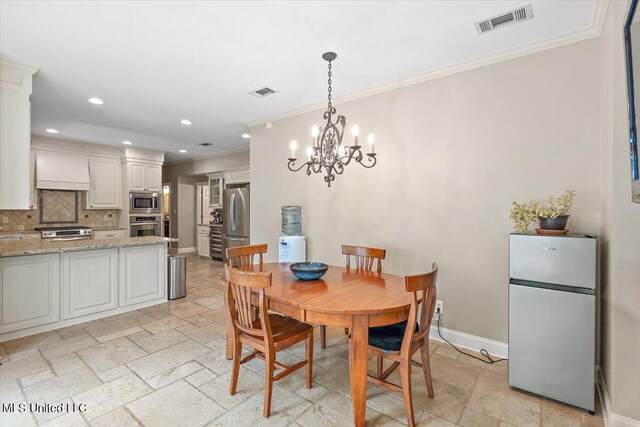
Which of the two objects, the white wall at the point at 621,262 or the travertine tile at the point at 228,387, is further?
the travertine tile at the point at 228,387

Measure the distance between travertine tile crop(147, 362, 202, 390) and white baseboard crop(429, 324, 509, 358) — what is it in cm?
228

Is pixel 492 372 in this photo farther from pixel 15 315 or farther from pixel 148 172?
pixel 148 172

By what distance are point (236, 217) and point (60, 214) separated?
3496 millimetres

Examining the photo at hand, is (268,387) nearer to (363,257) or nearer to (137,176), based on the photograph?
(363,257)

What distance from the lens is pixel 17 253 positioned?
295cm

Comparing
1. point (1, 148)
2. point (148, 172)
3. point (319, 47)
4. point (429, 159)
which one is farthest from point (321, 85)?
point (148, 172)

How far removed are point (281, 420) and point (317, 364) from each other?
727mm

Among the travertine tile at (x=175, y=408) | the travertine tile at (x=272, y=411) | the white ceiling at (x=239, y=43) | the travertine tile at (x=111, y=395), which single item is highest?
the white ceiling at (x=239, y=43)

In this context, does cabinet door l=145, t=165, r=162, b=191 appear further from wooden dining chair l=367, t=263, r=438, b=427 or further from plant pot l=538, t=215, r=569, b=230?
plant pot l=538, t=215, r=569, b=230

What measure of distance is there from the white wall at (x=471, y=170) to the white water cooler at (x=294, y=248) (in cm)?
36

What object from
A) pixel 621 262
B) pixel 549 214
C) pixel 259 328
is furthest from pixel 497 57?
pixel 259 328

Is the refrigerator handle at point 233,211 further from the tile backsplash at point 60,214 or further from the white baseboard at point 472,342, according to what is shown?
the white baseboard at point 472,342

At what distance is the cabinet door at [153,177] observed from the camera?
6.91 meters

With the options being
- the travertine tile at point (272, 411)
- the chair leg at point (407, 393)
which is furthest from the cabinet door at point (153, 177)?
the chair leg at point (407, 393)
